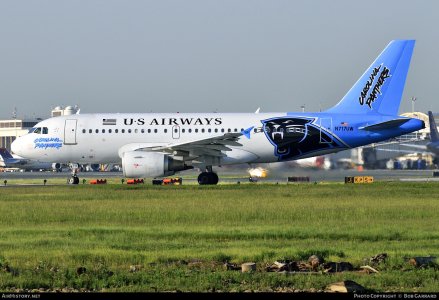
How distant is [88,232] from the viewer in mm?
27188

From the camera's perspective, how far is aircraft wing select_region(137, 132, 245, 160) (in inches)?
2031

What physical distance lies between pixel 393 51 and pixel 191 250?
3474cm

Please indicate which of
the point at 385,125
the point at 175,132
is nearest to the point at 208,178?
the point at 175,132

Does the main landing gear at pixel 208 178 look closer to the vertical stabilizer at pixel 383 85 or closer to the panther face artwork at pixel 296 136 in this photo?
the panther face artwork at pixel 296 136

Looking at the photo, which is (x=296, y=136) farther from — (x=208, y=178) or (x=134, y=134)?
(x=134, y=134)

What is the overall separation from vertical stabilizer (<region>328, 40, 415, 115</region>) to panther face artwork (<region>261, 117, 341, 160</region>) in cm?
228

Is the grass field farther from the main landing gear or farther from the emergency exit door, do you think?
the emergency exit door

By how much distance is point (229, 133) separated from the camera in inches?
2031

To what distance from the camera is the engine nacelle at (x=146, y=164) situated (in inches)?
1999

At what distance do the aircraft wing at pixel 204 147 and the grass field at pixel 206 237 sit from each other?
697 cm

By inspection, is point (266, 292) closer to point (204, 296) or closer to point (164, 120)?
point (204, 296)

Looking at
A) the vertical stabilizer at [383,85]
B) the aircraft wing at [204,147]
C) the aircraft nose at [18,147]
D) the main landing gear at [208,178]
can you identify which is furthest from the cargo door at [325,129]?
the aircraft nose at [18,147]

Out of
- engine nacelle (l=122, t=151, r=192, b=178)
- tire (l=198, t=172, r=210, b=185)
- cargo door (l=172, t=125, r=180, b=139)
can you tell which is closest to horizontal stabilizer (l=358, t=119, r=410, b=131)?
tire (l=198, t=172, r=210, b=185)

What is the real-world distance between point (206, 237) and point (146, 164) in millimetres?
25189
